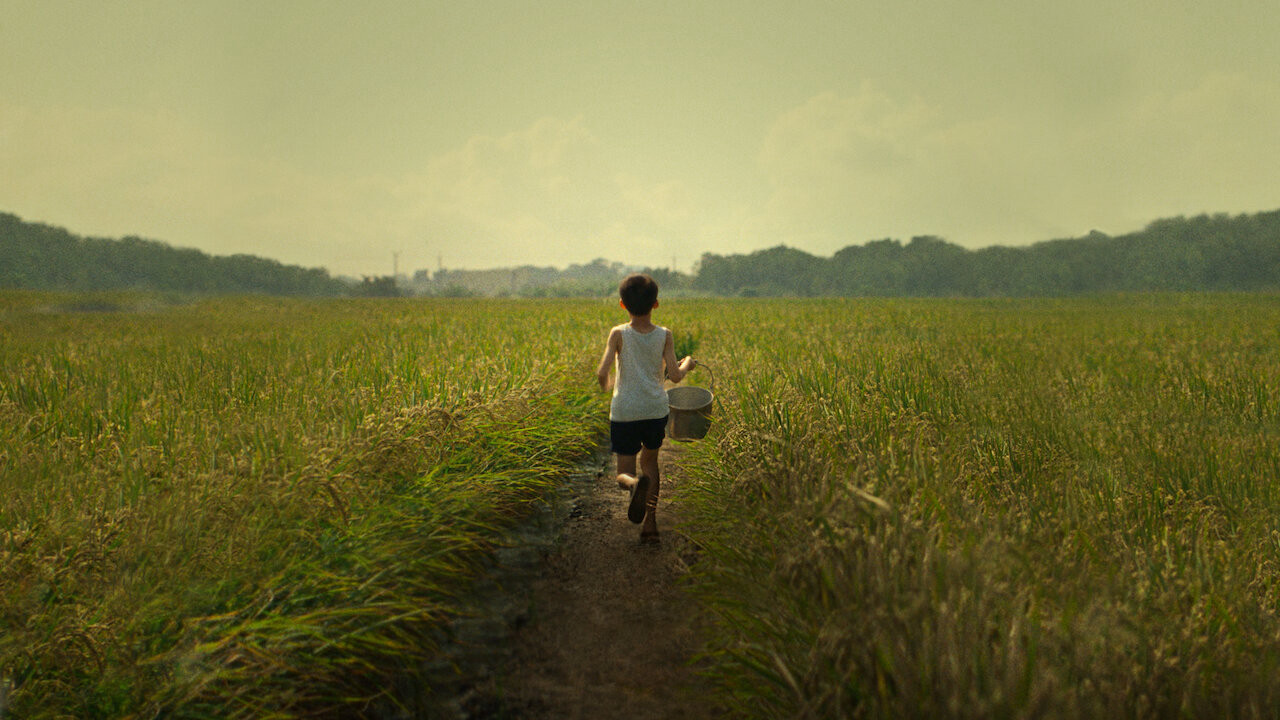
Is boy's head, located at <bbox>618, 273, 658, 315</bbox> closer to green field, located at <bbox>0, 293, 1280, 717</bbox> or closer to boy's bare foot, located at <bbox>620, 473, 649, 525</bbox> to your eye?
boy's bare foot, located at <bbox>620, 473, 649, 525</bbox>

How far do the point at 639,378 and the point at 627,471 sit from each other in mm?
708

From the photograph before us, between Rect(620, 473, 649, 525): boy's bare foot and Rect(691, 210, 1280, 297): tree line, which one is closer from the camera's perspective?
Rect(620, 473, 649, 525): boy's bare foot

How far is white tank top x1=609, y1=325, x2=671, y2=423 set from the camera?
14.7 feet

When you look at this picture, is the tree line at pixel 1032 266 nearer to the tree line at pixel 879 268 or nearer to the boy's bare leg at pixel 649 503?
the tree line at pixel 879 268

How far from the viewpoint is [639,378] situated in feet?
14.8

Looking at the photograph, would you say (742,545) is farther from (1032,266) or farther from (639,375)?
(1032,266)

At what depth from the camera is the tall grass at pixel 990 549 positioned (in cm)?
207

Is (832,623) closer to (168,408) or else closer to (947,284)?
(168,408)

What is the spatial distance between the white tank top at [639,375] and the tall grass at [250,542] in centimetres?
113

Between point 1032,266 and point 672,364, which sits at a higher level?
point 1032,266

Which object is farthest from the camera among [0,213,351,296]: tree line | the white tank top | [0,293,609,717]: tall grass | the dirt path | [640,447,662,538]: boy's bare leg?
[0,213,351,296]: tree line

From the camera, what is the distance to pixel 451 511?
405cm

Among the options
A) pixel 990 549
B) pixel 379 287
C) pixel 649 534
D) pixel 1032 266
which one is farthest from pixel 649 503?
pixel 1032 266

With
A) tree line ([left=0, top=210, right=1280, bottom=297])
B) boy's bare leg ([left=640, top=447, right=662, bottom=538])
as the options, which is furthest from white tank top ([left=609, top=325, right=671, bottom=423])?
tree line ([left=0, top=210, right=1280, bottom=297])
